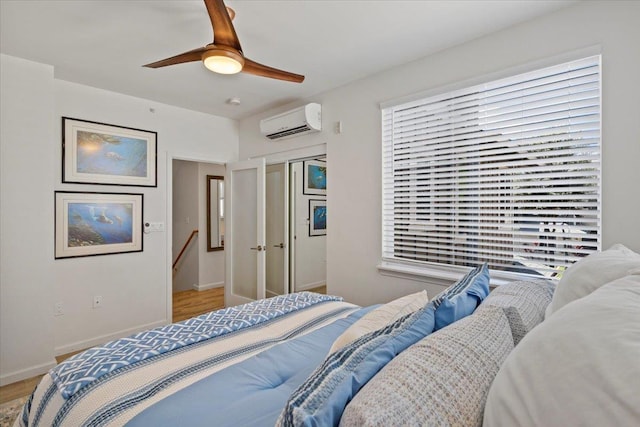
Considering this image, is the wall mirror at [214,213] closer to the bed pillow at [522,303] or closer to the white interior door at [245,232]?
the white interior door at [245,232]

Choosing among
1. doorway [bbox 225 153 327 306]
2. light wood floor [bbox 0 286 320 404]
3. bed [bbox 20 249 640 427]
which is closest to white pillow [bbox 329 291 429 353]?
bed [bbox 20 249 640 427]

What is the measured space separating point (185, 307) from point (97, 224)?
6.08 feet

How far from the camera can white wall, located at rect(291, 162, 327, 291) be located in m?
5.06

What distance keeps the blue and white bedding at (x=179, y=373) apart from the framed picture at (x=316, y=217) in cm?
362

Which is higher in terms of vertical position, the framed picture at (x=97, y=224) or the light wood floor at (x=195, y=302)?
the framed picture at (x=97, y=224)

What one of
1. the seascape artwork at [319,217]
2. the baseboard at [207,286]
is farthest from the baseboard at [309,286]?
the baseboard at [207,286]

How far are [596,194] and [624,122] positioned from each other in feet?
1.37

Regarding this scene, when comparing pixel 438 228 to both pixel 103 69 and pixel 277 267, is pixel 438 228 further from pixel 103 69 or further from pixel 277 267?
pixel 103 69

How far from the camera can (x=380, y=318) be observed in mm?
1371

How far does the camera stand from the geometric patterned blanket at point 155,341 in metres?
1.20

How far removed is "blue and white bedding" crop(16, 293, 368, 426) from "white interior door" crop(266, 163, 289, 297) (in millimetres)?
2410

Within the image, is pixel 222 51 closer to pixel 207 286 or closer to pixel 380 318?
pixel 380 318

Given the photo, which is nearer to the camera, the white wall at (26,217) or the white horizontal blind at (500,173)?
the white horizontal blind at (500,173)

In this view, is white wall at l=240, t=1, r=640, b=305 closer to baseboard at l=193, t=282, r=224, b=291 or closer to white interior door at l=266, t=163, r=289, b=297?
white interior door at l=266, t=163, r=289, b=297
